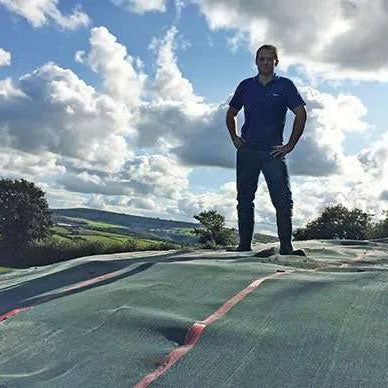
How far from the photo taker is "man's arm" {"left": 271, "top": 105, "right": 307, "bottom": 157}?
575 cm

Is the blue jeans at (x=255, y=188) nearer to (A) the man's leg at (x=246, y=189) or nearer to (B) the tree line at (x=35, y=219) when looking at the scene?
(A) the man's leg at (x=246, y=189)

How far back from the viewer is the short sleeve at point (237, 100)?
20.0 feet

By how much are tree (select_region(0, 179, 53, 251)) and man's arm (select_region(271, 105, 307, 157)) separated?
168 feet

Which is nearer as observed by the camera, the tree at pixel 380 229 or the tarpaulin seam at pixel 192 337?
the tarpaulin seam at pixel 192 337

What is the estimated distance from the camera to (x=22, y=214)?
56969 millimetres

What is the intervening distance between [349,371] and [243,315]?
72cm

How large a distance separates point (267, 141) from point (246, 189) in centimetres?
53

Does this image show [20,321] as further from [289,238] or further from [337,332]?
[289,238]

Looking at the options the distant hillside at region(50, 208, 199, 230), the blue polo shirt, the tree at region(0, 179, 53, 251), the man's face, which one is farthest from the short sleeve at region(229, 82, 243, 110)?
the distant hillside at region(50, 208, 199, 230)

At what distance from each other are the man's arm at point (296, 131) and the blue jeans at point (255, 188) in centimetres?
7

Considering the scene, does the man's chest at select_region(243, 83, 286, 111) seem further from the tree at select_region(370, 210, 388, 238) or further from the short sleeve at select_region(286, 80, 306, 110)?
the tree at select_region(370, 210, 388, 238)

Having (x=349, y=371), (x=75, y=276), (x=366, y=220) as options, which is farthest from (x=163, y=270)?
(x=366, y=220)

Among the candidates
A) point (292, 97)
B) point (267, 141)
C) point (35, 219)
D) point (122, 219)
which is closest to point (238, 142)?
point (267, 141)

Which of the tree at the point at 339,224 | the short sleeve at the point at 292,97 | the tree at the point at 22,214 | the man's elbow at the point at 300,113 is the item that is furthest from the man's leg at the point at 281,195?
the tree at the point at 22,214
